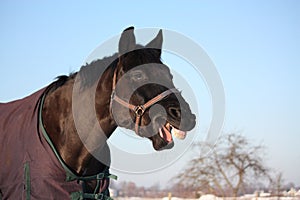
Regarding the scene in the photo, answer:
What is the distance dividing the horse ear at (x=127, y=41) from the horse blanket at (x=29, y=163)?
3.54 feet

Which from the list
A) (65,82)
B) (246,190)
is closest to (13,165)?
(65,82)

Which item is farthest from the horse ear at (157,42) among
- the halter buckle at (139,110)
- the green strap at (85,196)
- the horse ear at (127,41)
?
the green strap at (85,196)

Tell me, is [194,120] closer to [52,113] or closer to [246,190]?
[52,113]

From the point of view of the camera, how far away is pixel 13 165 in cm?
509

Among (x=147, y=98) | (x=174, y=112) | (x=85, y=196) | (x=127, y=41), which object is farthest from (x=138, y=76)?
(x=85, y=196)

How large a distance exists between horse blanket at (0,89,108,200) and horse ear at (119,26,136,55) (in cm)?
108

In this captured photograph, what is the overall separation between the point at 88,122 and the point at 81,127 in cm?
8

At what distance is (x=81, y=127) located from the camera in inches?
191

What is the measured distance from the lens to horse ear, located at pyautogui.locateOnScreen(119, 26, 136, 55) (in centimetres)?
466

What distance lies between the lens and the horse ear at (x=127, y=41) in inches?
183

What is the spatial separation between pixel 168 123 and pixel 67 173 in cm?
113

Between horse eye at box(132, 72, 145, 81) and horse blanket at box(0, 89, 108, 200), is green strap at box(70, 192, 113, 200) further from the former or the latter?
horse eye at box(132, 72, 145, 81)

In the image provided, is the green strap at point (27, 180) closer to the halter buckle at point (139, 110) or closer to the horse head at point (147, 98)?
the horse head at point (147, 98)

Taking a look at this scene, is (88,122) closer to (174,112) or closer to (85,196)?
(85,196)
